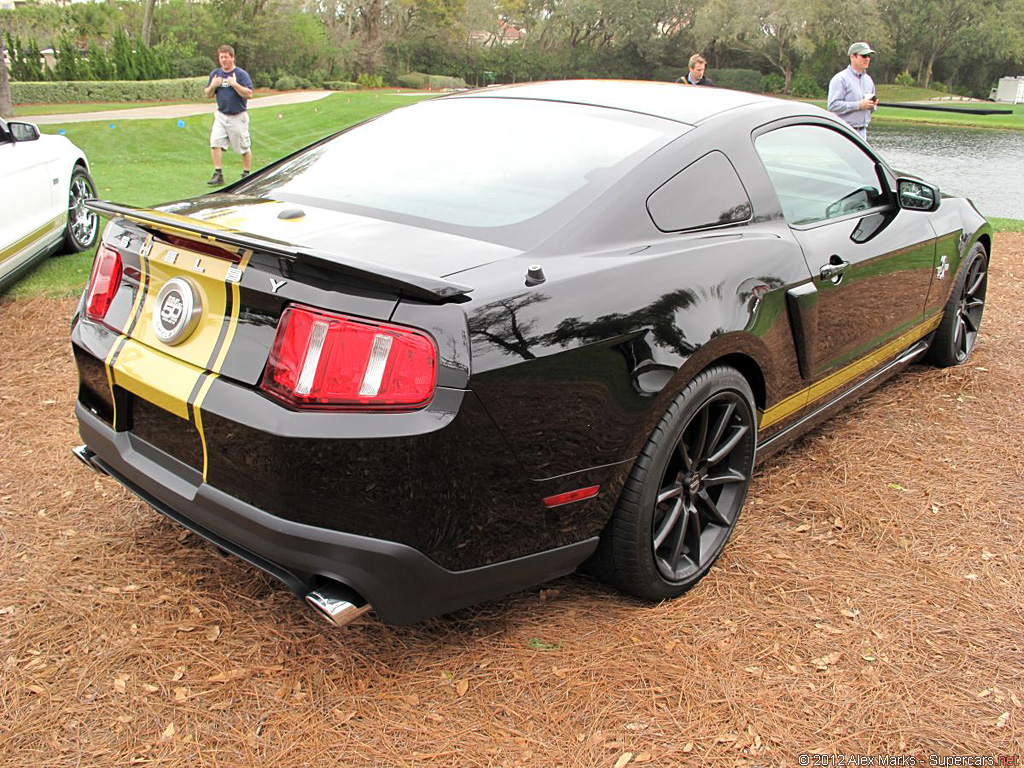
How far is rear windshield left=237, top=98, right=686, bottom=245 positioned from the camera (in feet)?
8.32

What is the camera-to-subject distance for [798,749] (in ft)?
7.26

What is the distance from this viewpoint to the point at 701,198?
2791 millimetres

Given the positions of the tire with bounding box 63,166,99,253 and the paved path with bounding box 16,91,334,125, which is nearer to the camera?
the tire with bounding box 63,166,99,253

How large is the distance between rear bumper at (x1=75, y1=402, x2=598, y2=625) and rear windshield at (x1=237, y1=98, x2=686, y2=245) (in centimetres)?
88

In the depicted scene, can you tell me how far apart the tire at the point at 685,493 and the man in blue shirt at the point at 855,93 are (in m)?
7.44

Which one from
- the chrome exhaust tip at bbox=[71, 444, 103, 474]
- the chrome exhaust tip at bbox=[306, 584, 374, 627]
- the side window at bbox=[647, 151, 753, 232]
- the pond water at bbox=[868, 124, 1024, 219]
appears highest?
the side window at bbox=[647, 151, 753, 232]

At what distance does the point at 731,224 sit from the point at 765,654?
4.45 feet

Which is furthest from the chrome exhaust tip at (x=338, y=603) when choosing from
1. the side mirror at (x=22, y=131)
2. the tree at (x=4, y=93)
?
the tree at (x=4, y=93)

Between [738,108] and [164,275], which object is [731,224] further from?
→ [164,275]

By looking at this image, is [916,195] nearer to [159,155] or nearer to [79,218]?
[79,218]

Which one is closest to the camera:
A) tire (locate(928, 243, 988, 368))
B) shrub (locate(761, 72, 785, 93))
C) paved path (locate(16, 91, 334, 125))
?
tire (locate(928, 243, 988, 368))

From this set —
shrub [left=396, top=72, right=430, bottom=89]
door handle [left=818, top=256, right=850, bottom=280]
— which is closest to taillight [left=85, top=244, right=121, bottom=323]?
door handle [left=818, top=256, right=850, bottom=280]

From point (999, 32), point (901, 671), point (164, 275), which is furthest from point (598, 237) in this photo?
point (999, 32)

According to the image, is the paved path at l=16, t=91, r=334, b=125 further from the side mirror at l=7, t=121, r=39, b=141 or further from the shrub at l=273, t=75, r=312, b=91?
the side mirror at l=7, t=121, r=39, b=141
